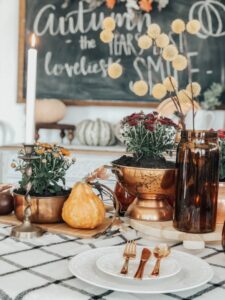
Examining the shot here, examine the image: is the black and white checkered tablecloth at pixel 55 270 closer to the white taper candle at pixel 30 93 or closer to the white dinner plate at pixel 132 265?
the white dinner plate at pixel 132 265

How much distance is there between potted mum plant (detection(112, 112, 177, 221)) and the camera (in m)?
1.08

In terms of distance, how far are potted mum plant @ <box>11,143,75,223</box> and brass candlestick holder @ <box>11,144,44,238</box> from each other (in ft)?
0.16

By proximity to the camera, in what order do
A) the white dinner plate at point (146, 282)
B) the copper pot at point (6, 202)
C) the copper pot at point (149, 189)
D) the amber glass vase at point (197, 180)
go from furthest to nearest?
the copper pot at point (6, 202) < the copper pot at point (149, 189) < the amber glass vase at point (197, 180) < the white dinner plate at point (146, 282)

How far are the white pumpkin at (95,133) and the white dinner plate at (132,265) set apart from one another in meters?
1.97

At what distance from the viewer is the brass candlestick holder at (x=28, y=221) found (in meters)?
0.99

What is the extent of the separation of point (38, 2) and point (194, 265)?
266cm

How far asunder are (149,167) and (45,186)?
0.86 feet

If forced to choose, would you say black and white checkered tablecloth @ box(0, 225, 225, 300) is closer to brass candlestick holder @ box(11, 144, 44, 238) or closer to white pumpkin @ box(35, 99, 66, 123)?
brass candlestick holder @ box(11, 144, 44, 238)

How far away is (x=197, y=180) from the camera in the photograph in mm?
979

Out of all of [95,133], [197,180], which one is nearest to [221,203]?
[197,180]

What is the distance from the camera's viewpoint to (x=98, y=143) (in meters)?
2.81

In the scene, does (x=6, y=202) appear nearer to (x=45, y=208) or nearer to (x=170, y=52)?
(x=45, y=208)

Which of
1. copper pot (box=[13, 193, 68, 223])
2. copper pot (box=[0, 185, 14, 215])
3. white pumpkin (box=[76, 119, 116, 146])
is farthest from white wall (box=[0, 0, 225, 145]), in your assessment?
copper pot (box=[13, 193, 68, 223])

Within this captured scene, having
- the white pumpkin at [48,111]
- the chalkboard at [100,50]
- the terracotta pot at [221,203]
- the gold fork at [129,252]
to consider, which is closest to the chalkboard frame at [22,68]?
the chalkboard at [100,50]
